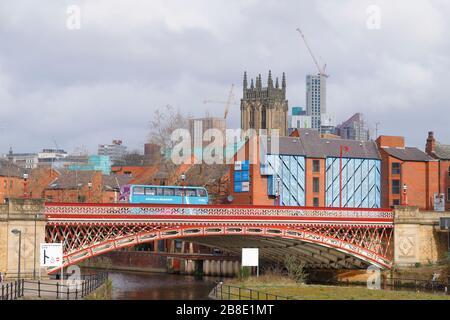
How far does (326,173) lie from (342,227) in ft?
127

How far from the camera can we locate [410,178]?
452 feet

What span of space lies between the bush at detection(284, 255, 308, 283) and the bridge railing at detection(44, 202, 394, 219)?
6179mm

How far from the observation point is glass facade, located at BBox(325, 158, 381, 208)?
137 m

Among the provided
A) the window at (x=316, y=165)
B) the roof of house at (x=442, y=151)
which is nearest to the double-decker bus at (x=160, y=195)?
the window at (x=316, y=165)

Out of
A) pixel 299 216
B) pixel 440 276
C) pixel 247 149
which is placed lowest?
pixel 440 276

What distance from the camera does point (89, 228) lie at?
84562 mm

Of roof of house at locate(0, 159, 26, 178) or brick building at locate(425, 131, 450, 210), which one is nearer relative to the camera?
brick building at locate(425, 131, 450, 210)

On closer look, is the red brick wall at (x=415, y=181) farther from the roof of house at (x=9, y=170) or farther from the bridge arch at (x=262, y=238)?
the roof of house at (x=9, y=170)

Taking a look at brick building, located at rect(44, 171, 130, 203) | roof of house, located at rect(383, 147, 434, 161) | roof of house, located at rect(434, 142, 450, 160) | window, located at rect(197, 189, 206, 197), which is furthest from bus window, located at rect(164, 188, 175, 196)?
roof of house, located at rect(434, 142, 450, 160)

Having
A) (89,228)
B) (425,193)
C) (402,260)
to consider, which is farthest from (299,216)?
(425,193)

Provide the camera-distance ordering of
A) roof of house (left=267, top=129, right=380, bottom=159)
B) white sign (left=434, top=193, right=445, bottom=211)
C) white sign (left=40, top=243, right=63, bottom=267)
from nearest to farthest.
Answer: white sign (left=40, top=243, right=63, bottom=267)
white sign (left=434, top=193, right=445, bottom=211)
roof of house (left=267, top=129, right=380, bottom=159)

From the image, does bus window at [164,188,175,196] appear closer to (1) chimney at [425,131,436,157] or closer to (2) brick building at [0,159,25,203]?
(1) chimney at [425,131,436,157]
